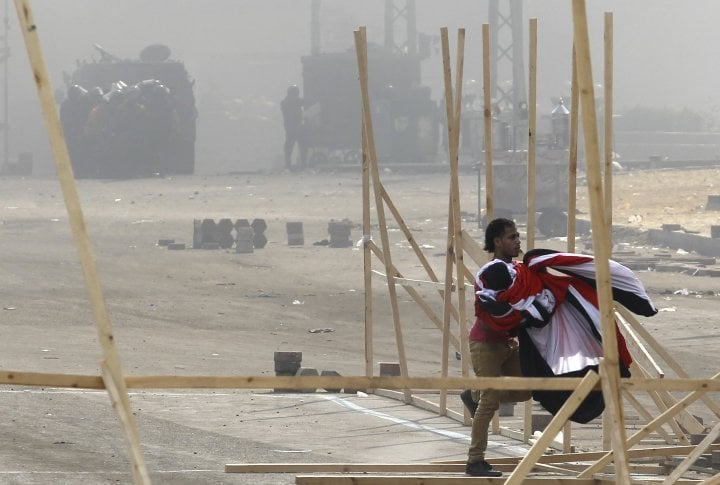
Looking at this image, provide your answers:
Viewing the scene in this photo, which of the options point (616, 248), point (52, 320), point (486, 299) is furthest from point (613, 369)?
point (616, 248)

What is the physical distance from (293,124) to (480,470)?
4356 centimetres

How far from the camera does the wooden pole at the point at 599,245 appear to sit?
5.34m

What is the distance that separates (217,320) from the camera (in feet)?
55.1

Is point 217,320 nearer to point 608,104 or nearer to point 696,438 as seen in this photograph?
point 696,438

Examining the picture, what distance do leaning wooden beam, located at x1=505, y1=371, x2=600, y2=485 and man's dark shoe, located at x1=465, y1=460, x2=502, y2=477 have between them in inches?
61.5

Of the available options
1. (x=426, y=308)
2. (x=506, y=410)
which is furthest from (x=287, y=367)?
(x=506, y=410)

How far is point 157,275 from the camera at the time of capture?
21297 mm

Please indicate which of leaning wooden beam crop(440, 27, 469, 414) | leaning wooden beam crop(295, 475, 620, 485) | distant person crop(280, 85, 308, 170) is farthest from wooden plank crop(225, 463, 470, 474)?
distant person crop(280, 85, 308, 170)

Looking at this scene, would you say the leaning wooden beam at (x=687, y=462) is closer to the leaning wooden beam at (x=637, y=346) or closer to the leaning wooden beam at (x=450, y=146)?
the leaning wooden beam at (x=637, y=346)

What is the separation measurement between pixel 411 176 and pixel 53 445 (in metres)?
36.6

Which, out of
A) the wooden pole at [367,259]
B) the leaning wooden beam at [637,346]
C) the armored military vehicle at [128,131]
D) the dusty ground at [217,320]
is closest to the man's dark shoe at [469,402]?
the dusty ground at [217,320]

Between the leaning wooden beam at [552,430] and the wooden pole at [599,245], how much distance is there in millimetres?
61

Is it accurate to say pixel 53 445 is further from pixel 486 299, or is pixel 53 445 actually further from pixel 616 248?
pixel 616 248

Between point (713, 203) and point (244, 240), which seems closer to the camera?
point (244, 240)
